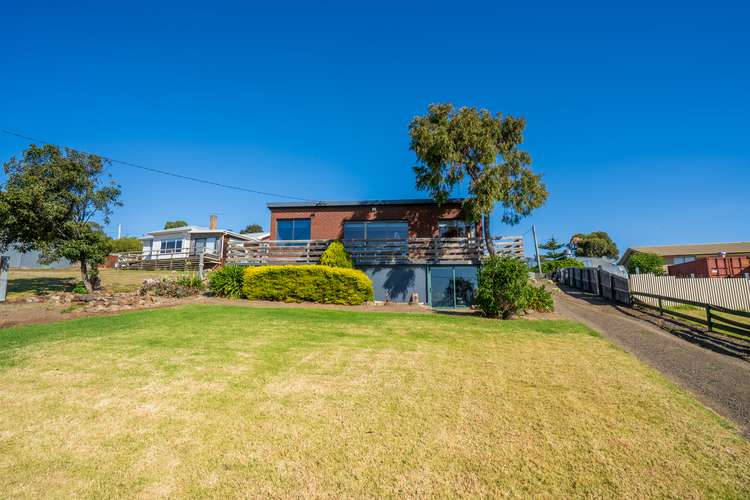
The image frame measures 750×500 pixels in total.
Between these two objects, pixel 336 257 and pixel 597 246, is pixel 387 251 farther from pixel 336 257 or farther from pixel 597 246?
pixel 597 246

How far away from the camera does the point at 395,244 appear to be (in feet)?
62.0

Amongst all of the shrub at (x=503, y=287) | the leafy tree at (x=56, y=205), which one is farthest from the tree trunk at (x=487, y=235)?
the leafy tree at (x=56, y=205)

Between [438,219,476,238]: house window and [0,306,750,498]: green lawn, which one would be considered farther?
[438,219,476,238]: house window

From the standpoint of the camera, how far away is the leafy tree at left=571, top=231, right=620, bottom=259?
73.2 meters

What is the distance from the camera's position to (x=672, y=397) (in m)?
5.34

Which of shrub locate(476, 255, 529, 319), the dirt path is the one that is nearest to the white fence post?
shrub locate(476, 255, 529, 319)

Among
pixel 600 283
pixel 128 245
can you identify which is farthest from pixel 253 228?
pixel 600 283

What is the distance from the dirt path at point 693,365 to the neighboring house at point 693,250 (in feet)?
152

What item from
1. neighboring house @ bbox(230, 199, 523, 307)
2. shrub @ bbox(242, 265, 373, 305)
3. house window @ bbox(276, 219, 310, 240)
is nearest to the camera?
shrub @ bbox(242, 265, 373, 305)

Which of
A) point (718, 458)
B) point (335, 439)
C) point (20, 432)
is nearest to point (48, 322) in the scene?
point (20, 432)

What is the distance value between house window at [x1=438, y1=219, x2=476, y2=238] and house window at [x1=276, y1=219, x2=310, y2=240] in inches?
341

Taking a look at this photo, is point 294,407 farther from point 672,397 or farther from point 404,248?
point 404,248

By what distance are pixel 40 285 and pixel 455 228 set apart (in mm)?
23861

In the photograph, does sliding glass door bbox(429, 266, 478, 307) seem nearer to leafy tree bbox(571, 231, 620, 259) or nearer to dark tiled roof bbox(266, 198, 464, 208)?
dark tiled roof bbox(266, 198, 464, 208)
